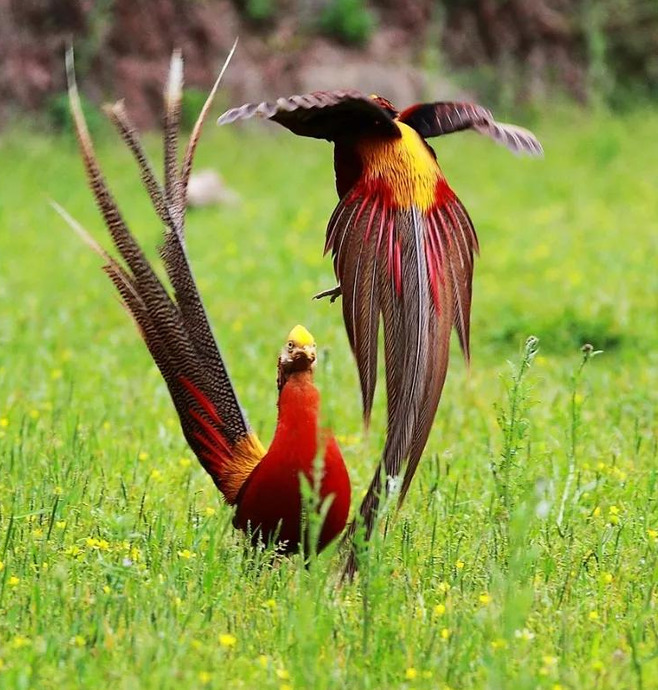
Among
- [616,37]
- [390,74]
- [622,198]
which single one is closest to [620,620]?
[622,198]

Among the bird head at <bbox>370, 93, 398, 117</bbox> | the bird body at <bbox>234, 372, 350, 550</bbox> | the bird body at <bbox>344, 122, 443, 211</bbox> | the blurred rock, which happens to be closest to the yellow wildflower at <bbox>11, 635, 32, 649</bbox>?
the bird body at <bbox>234, 372, 350, 550</bbox>

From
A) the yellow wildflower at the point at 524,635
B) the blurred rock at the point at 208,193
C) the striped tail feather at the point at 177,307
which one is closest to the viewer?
the yellow wildflower at the point at 524,635

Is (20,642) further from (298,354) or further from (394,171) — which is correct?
(394,171)

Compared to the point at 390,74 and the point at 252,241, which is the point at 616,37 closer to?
the point at 390,74

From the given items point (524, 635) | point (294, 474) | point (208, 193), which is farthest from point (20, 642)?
point (208, 193)

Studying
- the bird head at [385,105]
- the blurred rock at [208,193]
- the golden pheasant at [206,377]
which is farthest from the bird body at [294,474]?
the blurred rock at [208,193]

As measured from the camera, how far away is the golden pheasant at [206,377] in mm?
3434

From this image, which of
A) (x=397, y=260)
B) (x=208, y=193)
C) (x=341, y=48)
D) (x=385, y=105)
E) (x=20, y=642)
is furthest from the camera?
(x=341, y=48)

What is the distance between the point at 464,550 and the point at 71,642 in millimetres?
1379

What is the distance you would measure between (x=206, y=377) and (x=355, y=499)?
1110 millimetres

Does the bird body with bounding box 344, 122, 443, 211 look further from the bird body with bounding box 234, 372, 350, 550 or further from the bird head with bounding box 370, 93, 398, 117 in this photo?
the bird body with bounding box 234, 372, 350, 550

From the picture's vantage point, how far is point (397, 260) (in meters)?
3.30

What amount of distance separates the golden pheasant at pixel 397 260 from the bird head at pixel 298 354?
0.18 meters

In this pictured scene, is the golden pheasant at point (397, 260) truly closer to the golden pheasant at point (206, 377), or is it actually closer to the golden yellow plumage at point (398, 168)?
the golden yellow plumage at point (398, 168)
